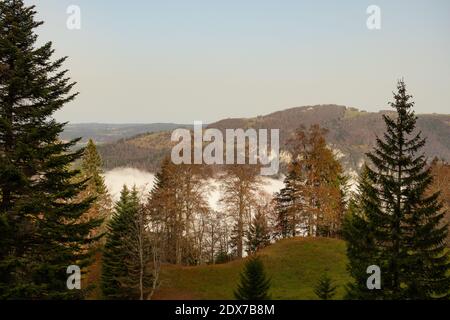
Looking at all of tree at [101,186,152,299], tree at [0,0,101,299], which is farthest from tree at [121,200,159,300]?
tree at [0,0,101,299]

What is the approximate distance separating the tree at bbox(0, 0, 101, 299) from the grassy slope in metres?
16.2

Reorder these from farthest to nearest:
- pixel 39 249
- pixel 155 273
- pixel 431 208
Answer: pixel 155 273 < pixel 431 208 < pixel 39 249

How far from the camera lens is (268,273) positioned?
3900cm

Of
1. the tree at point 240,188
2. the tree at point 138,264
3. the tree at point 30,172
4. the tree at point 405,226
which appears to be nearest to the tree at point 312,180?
the tree at point 240,188

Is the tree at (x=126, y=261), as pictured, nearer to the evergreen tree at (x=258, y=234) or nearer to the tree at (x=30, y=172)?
the tree at (x=30, y=172)

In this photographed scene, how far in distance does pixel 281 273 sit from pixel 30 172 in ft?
87.3

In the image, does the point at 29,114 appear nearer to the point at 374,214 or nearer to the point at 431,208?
the point at 374,214

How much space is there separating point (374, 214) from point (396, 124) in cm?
487

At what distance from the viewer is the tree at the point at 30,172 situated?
17625 millimetres

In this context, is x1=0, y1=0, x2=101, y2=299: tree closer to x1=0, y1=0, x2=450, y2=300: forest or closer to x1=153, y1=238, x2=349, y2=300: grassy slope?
x1=0, y1=0, x2=450, y2=300: forest

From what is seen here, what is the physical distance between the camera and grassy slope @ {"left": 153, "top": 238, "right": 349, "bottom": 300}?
1382 inches

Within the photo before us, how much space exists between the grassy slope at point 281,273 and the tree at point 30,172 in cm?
1616
